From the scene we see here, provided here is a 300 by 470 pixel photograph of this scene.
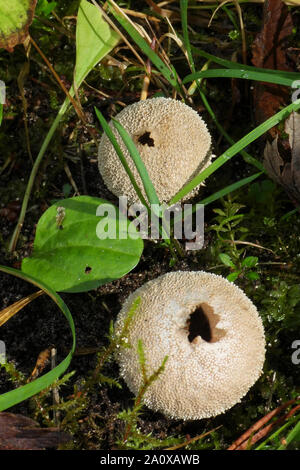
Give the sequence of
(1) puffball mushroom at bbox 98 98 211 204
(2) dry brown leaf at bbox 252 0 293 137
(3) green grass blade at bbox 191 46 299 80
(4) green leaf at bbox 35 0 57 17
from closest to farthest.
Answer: (1) puffball mushroom at bbox 98 98 211 204
(3) green grass blade at bbox 191 46 299 80
(2) dry brown leaf at bbox 252 0 293 137
(4) green leaf at bbox 35 0 57 17

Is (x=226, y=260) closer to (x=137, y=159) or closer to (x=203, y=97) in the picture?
(x=137, y=159)

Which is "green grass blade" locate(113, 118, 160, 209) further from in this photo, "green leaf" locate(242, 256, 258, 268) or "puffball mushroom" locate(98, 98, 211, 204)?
"green leaf" locate(242, 256, 258, 268)

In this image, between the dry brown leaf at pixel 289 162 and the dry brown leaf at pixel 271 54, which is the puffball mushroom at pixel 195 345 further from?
the dry brown leaf at pixel 271 54

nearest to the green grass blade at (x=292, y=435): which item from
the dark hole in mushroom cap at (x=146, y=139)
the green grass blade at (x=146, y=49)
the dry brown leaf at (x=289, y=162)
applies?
the dry brown leaf at (x=289, y=162)

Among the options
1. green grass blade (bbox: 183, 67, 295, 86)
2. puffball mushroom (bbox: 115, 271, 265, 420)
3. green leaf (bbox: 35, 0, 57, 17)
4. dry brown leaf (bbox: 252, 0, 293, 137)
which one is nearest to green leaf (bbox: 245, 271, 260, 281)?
puffball mushroom (bbox: 115, 271, 265, 420)

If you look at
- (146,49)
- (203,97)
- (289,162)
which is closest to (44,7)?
(146,49)

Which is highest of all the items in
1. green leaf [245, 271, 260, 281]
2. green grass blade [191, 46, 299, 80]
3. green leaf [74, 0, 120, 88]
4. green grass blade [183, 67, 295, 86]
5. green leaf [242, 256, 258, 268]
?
green leaf [74, 0, 120, 88]
